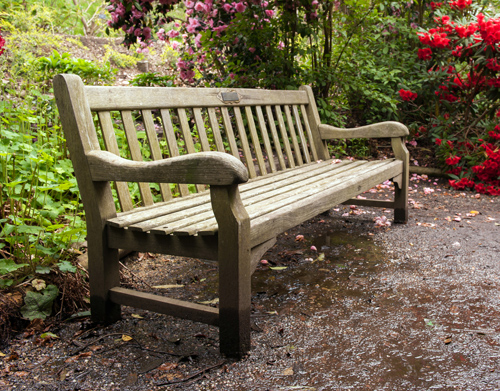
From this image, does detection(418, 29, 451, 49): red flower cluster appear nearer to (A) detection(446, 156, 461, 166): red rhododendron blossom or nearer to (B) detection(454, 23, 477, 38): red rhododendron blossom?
(B) detection(454, 23, 477, 38): red rhododendron blossom

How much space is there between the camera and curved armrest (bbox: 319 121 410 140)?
137 inches

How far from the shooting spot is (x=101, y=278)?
1.92 metres

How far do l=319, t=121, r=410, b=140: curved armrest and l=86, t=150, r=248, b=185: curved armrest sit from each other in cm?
214

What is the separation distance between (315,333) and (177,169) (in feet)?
2.92

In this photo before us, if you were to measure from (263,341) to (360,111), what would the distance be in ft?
15.1

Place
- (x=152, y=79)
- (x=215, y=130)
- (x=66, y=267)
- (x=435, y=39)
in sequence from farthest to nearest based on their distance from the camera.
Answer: (x=435, y=39)
(x=152, y=79)
(x=215, y=130)
(x=66, y=267)

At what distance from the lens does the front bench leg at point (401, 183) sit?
354cm

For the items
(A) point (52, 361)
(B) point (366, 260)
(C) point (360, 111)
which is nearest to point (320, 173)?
(B) point (366, 260)

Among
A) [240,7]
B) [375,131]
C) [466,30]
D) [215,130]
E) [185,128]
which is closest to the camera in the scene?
[185,128]

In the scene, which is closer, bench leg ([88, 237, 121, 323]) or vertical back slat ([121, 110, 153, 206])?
bench leg ([88, 237, 121, 323])

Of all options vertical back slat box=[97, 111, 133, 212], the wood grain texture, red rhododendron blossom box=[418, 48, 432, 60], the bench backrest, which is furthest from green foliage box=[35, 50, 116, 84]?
red rhododendron blossom box=[418, 48, 432, 60]

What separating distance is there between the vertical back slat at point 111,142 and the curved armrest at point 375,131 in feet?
6.56

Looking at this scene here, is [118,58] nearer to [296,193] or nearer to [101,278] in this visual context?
[296,193]

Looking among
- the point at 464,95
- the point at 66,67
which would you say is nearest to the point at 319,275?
the point at 66,67
